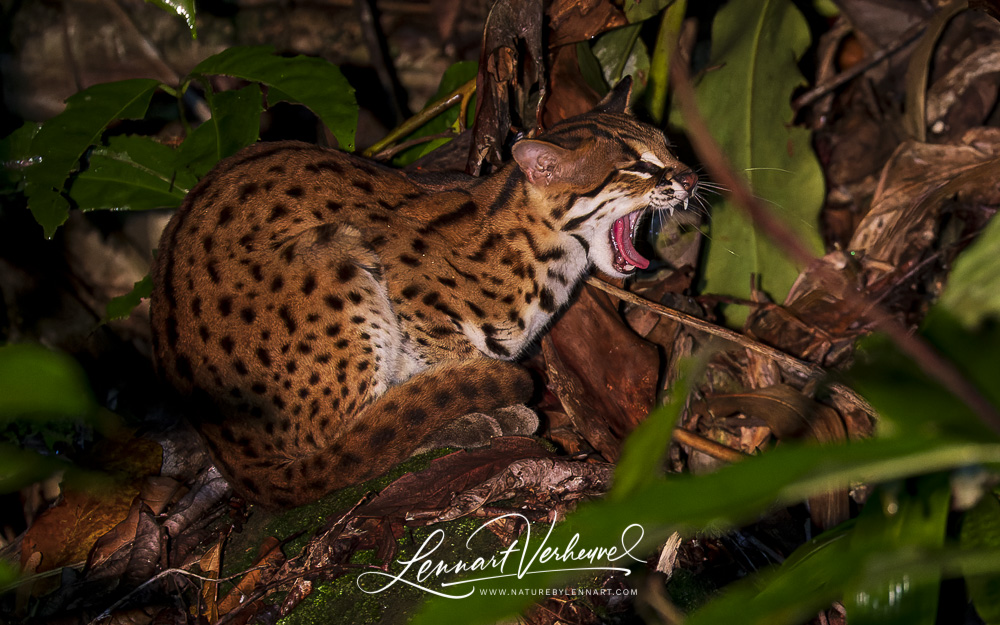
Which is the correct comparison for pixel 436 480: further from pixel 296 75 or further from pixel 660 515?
pixel 660 515

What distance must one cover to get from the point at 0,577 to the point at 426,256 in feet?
7.97

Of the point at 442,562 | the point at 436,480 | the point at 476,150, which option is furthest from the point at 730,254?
the point at 442,562

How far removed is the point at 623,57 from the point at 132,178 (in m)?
2.51

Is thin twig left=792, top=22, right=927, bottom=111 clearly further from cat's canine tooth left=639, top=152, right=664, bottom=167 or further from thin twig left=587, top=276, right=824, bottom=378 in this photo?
thin twig left=587, top=276, right=824, bottom=378

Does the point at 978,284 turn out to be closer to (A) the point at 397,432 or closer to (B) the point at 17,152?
(A) the point at 397,432

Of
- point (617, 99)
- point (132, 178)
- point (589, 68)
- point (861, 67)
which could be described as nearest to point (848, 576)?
point (617, 99)

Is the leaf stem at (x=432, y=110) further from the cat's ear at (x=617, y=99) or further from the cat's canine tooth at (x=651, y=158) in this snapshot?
the cat's canine tooth at (x=651, y=158)

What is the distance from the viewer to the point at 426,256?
3068mm

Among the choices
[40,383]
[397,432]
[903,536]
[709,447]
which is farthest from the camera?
[709,447]

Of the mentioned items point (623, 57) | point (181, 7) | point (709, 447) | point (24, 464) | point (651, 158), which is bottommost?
point (709, 447)

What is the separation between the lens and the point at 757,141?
3.98 metres

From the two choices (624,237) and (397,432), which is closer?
(397,432)

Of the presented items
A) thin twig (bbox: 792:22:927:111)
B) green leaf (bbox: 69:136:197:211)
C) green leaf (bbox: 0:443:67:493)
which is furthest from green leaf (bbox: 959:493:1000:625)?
green leaf (bbox: 69:136:197:211)

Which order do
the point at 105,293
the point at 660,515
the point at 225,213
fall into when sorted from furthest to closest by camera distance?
the point at 105,293, the point at 225,213, the point at 660,515
